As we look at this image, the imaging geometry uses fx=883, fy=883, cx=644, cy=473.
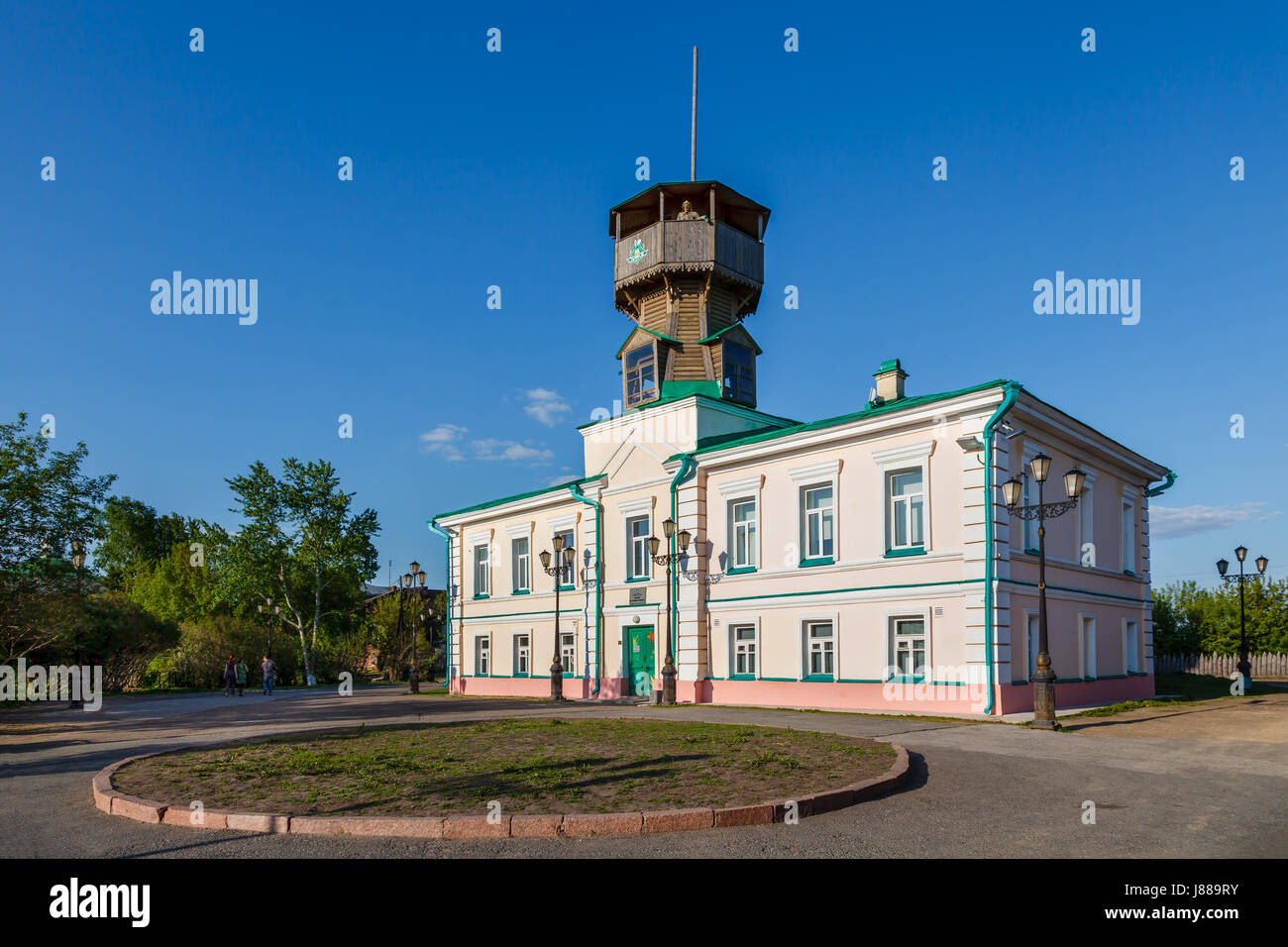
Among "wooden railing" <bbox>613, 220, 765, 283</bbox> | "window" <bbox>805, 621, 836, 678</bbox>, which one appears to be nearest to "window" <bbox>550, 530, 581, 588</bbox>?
"wooden railing" <bbox>613, 220, 765, 283</bbox>

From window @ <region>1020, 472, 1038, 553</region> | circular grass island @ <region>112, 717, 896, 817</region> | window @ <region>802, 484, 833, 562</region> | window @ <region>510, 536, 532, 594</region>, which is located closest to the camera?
circular grass island @ <region>112, 717, 896, 817</region>

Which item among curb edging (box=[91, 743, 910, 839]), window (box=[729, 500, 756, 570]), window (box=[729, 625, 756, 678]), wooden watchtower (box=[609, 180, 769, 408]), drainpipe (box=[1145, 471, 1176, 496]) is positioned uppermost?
wooden watchtower (box=[609, 180, 769, 408])

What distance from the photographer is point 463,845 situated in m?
7.34

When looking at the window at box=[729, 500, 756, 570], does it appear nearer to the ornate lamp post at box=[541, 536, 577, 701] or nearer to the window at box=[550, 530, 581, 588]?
the ornate lamp post at box=[541, 536, 577, 701]

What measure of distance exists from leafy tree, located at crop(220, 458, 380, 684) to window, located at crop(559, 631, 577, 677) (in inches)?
889

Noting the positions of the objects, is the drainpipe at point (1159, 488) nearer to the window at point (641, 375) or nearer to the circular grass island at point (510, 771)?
the window at point (641, 375)

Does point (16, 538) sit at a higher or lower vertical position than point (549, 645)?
higher

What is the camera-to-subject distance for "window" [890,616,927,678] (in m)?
21.0

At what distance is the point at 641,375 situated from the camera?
31.3m

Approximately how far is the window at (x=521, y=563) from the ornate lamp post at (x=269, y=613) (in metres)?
18.3

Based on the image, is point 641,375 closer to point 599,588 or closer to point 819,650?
point 599,588
